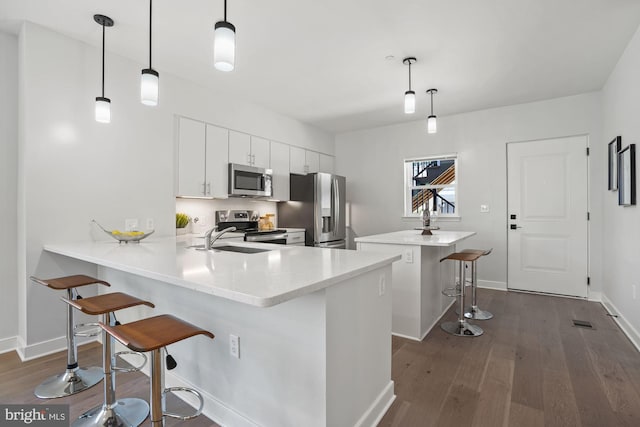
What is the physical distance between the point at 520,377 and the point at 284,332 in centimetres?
175

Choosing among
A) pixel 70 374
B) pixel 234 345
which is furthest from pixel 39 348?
pixel 234 345

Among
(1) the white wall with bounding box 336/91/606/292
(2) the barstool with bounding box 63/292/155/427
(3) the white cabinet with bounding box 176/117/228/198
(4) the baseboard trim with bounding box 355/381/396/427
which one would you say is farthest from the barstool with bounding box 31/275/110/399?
(1) the white wall with bounding box 336/91/606/292

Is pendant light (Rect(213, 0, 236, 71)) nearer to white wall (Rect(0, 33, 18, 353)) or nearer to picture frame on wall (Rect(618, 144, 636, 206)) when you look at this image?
white wall (Rect(0, 33, 18, 353))

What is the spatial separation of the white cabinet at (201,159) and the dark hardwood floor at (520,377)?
2.58m

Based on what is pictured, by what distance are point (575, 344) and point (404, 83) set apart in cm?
297

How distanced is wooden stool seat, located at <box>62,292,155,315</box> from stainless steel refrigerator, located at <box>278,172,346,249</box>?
10.2 ft

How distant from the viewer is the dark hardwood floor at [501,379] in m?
1.79

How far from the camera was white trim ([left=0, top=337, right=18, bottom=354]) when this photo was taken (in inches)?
105

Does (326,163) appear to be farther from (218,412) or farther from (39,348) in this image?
(218,412)

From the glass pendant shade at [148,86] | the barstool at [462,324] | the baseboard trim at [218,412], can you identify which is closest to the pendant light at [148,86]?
the glass pendant shade at [148,86]

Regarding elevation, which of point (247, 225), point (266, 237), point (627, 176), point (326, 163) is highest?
point (326, 163)

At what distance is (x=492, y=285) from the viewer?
15.2ft

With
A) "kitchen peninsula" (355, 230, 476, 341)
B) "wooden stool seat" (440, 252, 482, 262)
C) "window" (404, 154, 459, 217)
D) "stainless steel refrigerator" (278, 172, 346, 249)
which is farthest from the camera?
"window" (404, 154, 459, 217)

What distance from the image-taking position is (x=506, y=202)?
14.9 feet
